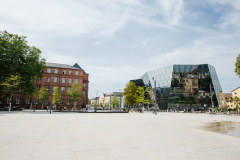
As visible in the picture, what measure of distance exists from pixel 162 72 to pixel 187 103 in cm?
1591

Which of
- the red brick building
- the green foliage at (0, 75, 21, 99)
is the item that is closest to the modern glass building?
the red brick building

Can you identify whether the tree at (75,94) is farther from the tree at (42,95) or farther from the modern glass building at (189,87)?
the modern glass building at (189,87)

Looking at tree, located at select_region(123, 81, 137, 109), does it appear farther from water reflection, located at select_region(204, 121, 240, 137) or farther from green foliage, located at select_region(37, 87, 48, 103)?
water reflection, located at select_region(204, 121, 240, 137)

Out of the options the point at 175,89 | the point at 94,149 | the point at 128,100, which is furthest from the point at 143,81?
the point at 94,149

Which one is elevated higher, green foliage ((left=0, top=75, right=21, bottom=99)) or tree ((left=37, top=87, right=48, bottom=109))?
green foliage ((left=0, top=75, right=21, bottom=99))

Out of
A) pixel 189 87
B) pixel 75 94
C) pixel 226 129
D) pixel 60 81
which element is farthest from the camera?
pixel 189 87

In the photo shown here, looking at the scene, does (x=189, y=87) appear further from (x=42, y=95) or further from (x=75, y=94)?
(x=42, y=95)

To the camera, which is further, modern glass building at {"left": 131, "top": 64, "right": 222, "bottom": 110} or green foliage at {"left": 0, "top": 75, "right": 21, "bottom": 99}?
modern glass building at {"left": 131, "top": 64, "right": 222, "bottom": 110}

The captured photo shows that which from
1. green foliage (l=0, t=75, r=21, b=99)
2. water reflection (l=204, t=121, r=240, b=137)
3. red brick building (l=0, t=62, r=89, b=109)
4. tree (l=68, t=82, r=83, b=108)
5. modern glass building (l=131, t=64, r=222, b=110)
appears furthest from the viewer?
modern glass building (l=131, t=64, r=222, b=110)

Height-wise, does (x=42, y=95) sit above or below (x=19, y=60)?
below

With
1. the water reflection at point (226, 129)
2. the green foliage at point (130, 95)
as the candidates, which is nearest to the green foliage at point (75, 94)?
the green foliage at point (130, 95)

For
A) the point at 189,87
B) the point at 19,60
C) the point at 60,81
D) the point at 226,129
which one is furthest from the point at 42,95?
the point at 189,87

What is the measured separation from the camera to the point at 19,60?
3481 centimetres

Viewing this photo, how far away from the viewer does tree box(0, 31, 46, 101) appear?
105ft
